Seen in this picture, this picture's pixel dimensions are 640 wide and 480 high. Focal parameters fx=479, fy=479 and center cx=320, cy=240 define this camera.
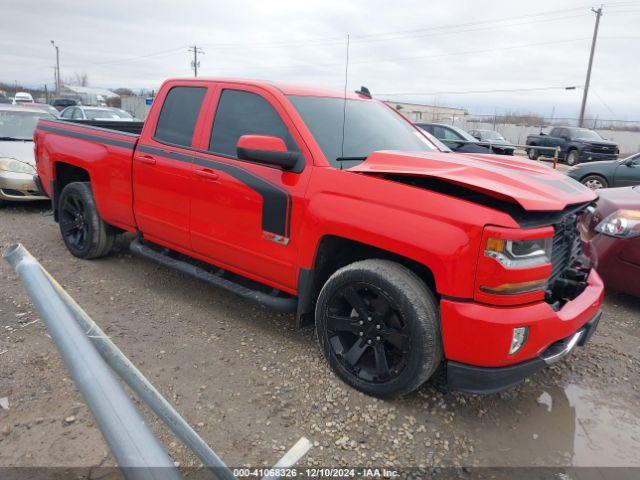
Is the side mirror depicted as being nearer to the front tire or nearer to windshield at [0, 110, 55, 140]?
the front tire

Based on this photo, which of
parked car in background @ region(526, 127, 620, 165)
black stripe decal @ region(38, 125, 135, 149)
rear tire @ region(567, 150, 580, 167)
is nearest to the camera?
black stripe decal @ region(38, 125, 135, 149)

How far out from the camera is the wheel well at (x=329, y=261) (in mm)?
2934

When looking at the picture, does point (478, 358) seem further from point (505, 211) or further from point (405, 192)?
point (405, 192)

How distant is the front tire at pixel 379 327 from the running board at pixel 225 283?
33cm

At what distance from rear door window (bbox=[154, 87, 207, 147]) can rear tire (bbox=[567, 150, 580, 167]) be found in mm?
21915

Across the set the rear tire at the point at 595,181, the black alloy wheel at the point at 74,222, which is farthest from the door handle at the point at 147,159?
the rear tire at the point at 595,181

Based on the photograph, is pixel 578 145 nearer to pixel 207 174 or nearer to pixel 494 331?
pixel 207 174

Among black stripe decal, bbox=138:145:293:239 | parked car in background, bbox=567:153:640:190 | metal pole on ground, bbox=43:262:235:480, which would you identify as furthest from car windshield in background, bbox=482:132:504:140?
metal pole on ground, bbox=43:262:235:480

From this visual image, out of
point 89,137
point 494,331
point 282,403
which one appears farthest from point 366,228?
point 89,137

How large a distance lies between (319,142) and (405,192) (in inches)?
33.8

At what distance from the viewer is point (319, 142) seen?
3258mm

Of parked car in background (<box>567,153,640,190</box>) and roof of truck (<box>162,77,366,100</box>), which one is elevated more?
roof of truck (<box>162,77,366,100</box>)

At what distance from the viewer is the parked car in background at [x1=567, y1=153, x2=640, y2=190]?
9.73m

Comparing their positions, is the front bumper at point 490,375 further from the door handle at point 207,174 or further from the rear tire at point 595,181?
the rear tire at point 595,181
